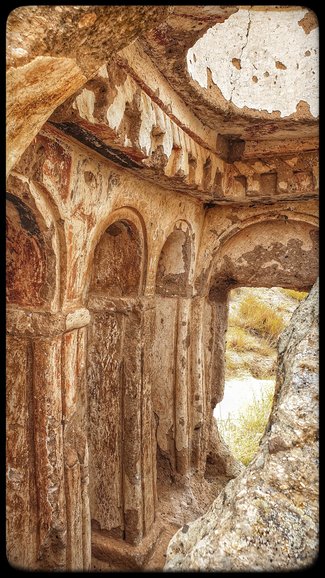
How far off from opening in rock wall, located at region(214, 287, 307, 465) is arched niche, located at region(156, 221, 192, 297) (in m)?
3.24

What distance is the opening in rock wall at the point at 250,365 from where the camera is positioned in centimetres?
678

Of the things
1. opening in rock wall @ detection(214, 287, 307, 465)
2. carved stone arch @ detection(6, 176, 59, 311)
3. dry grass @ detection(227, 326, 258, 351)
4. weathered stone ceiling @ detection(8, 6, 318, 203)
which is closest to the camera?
weathered stone ceiling @ detection(8, 6, 318, 203)

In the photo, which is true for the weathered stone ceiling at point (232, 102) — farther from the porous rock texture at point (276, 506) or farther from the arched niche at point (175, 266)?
the porous rock texture at point (276, 506)

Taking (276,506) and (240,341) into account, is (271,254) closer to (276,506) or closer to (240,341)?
(276,506)

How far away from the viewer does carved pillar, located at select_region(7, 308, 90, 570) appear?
208 centimetres

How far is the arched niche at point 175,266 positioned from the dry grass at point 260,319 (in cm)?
770

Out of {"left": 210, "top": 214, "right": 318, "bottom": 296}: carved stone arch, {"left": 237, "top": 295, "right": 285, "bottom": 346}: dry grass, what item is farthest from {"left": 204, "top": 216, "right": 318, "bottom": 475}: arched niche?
{"left": 237, "top": 295, "right": 285, "bottom": 346}: dry grass

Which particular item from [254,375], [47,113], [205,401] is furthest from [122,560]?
[254,375]

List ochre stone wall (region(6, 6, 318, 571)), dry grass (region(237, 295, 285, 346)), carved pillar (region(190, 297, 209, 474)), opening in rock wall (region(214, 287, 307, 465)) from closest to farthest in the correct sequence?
ochre stone wall (region(6, 6, 318, 571))
carved pillar (region(190, 297, 209, 474))
opening in rock wall (region(214, 287, 307, 465))
dry grass (region(237, 295, 285, 346))

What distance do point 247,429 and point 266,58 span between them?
18.5 feet

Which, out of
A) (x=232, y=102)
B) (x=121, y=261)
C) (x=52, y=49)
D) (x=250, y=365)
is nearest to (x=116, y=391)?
(x=121, y=261)

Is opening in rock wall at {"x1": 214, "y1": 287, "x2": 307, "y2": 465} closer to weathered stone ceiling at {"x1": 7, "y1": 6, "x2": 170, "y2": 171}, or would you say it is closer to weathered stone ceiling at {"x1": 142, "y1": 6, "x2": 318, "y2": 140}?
weathered stone ceiling at {"x1": 142, "y1": 6, "x2": 318, "y2": 140}

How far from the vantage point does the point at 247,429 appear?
684 cm

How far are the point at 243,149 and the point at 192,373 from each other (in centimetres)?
204
